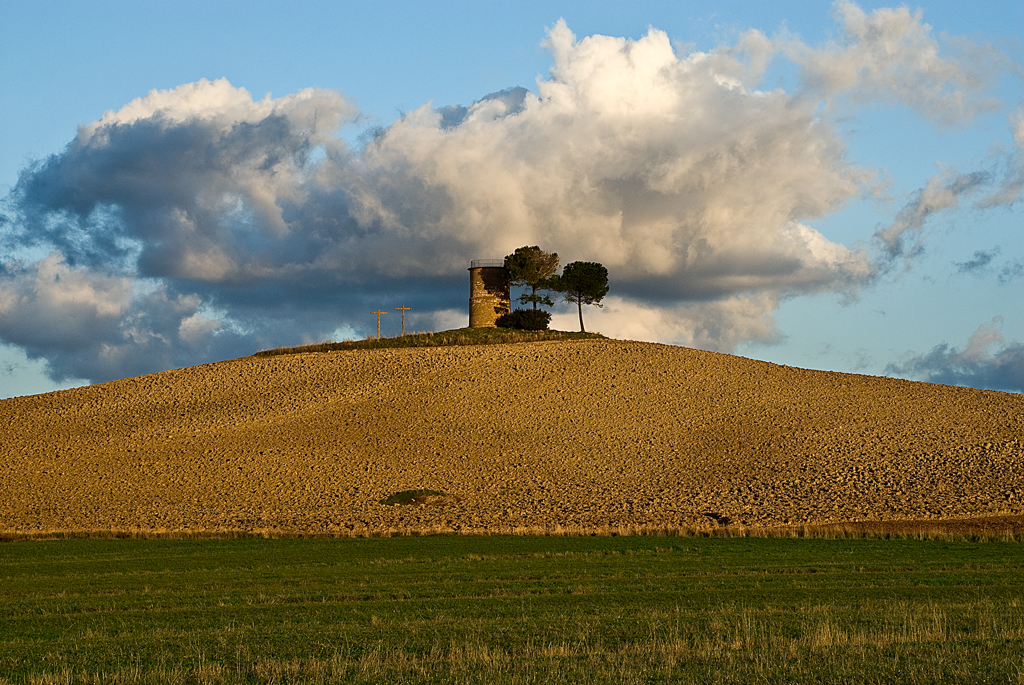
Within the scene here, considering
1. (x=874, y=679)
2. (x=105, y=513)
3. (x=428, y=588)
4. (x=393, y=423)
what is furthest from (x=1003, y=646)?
(x=393, y=423)

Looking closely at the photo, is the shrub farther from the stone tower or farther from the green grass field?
the green grass field

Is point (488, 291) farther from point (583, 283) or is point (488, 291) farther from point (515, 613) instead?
point (515, 613)

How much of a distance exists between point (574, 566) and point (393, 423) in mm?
29116

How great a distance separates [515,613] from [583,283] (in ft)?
203

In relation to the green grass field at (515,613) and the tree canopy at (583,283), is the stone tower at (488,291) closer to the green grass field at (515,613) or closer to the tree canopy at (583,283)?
the tree canopy at (583,283)

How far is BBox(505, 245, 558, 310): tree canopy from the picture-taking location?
8000 cm

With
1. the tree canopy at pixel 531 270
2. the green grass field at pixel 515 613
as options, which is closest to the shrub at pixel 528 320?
the tree canopy at pixel 531 270

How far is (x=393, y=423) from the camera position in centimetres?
5425

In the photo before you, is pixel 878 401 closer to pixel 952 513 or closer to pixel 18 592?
pixel 952 513

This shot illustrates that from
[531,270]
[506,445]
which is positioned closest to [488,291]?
[531,270]

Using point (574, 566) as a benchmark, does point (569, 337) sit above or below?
above

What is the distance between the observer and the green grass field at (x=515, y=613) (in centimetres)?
1445

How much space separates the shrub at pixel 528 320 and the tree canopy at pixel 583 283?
118 inches

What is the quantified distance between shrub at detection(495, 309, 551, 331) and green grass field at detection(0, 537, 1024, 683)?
4694 cm
